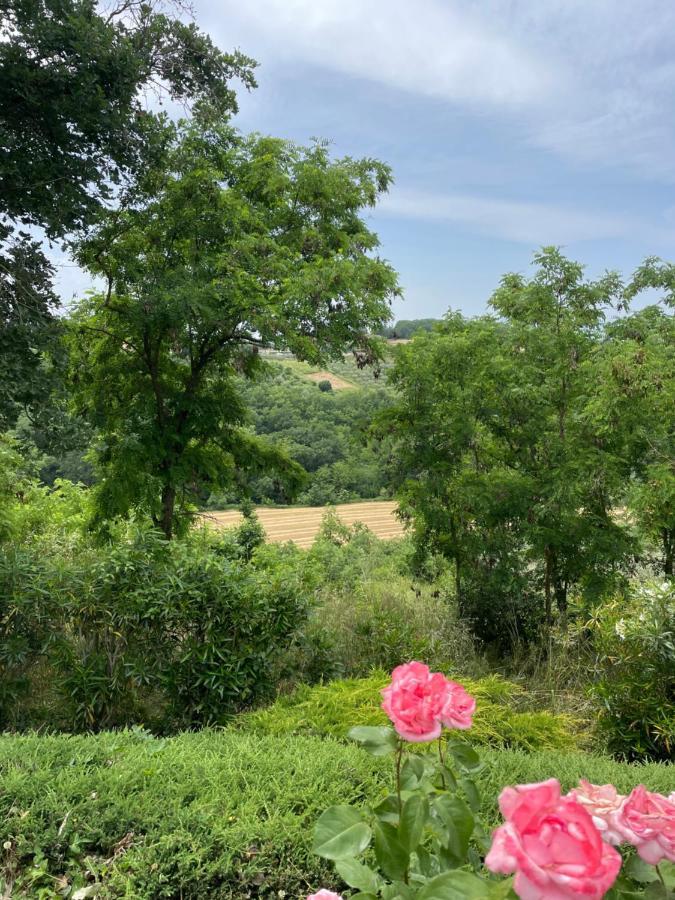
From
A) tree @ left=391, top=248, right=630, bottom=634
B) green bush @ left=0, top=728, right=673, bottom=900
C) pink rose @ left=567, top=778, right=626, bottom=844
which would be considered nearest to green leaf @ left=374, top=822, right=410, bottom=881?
pink rose @ left=567, top=778, right=626, bottom=844

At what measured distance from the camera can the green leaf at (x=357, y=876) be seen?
1202 mm

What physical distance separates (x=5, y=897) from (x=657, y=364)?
225 inches

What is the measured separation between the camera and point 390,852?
49.1 inches

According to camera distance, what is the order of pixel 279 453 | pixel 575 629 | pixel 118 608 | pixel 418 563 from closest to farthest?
pixel 118 608, pixel 575 629, pixel 418 563, pixel 279 453

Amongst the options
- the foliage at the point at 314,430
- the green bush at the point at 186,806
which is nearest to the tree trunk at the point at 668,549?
the green bush at the point at 186,806

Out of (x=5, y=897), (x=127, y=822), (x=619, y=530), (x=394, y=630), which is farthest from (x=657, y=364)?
(x=5, y=897)

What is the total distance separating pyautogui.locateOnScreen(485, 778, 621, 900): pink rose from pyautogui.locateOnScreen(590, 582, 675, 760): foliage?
11.2 feet

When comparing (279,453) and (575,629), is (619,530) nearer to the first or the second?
(575,629)

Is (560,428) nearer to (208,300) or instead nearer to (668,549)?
(668,549)

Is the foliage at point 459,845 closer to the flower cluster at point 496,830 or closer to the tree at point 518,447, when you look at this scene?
the flower cluster at point 496,830

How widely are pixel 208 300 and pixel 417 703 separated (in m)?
6.65

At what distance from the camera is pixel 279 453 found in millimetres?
9695

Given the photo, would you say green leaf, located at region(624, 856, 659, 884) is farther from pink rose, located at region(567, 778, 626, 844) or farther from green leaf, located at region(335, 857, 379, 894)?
green leaf, located at region(335, 857, 379, 894)

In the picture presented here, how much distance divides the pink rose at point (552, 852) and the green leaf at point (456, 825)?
503 millimetres
